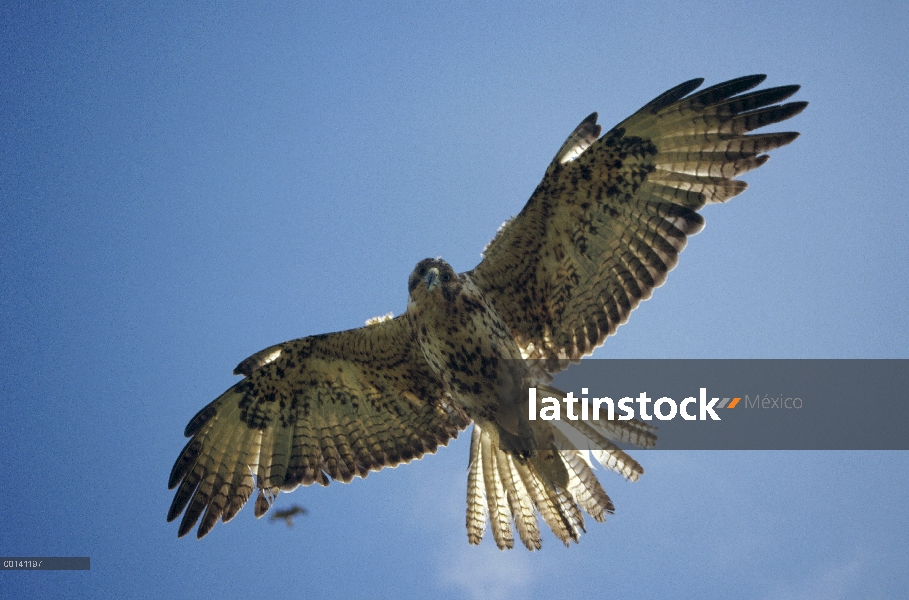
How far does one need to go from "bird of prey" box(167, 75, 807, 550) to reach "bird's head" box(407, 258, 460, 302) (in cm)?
1

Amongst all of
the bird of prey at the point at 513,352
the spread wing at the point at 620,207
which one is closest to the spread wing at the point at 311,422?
the bird of prey at the point at 513,352

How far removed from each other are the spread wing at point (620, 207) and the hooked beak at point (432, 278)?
0.40 m

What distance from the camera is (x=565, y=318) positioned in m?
7.61

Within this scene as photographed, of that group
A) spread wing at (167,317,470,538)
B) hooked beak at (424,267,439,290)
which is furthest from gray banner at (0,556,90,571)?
hooked beak at (424,267,439,290)

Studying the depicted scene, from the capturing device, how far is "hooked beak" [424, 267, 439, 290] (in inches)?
291

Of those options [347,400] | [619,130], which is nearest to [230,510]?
[347,400]

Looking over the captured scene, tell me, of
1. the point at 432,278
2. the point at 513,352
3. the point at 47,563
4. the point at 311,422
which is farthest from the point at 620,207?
the point at 47,563

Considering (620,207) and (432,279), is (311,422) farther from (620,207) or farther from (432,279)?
(620,207)

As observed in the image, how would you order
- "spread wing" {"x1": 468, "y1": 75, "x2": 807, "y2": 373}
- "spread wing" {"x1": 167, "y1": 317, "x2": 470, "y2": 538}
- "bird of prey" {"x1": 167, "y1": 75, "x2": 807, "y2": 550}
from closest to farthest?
"spread wing" {"x1": 468, "y1": 75, "x2": 807, "y2": 373} < "bird of prey" {"x1": 167, "y1": 75, "x2": 807, "y2": 550} < "spread wing" {"x1": 167, "y1": 317, "x2": 470, "y2": 538}

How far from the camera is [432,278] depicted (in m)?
7.42

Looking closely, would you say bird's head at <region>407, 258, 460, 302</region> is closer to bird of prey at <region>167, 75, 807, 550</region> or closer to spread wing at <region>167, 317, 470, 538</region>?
bird of prey at <region>167, 75, 807, 550</region>

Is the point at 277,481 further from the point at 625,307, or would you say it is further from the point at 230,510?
the point at 625,307

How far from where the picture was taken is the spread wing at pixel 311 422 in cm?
804

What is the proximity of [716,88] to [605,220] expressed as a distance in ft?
4.79
